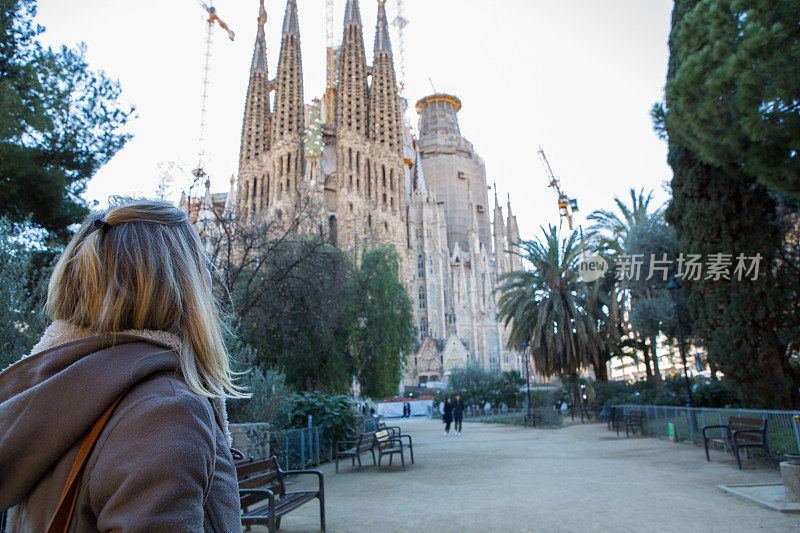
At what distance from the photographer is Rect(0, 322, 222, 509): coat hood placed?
973 millimetres

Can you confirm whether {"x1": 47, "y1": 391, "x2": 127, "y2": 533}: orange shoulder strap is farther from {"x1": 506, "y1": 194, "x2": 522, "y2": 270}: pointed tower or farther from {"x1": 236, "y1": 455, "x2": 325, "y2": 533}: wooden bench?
{"x1": 506, "y1": 194, "x2": 522, "y2": 270}: pointed tower

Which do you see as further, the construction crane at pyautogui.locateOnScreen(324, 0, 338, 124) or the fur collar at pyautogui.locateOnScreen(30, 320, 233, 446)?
the construction crane at pyautogui.locateOnScreen(324, 0, 338, 124)

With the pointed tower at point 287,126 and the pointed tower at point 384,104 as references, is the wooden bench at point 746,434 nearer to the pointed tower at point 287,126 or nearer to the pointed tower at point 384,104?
the pointed tower at point 287,126

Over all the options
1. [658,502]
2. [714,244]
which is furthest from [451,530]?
[714,244]

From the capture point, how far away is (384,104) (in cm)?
4703

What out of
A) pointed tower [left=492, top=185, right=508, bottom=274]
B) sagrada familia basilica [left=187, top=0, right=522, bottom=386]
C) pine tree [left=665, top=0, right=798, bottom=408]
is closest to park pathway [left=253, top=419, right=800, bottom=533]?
pine tree [left=665, top=0, right=798, bottom=408]

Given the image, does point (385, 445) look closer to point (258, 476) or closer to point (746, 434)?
point (258, 476)

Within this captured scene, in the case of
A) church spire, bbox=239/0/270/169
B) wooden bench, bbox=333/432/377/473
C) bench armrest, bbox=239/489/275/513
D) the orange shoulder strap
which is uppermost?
church spire, bbox=239/0/270/169

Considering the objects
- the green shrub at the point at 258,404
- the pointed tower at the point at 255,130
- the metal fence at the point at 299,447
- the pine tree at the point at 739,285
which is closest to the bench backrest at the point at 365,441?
the metal fence at the point at 299,447

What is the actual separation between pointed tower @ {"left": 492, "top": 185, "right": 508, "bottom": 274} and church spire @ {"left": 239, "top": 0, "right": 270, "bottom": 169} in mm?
28218

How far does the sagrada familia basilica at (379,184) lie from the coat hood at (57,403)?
1431 inches

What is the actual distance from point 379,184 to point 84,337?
4465cm

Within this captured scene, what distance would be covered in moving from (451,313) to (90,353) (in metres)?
54.3

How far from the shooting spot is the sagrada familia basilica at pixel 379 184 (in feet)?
144
